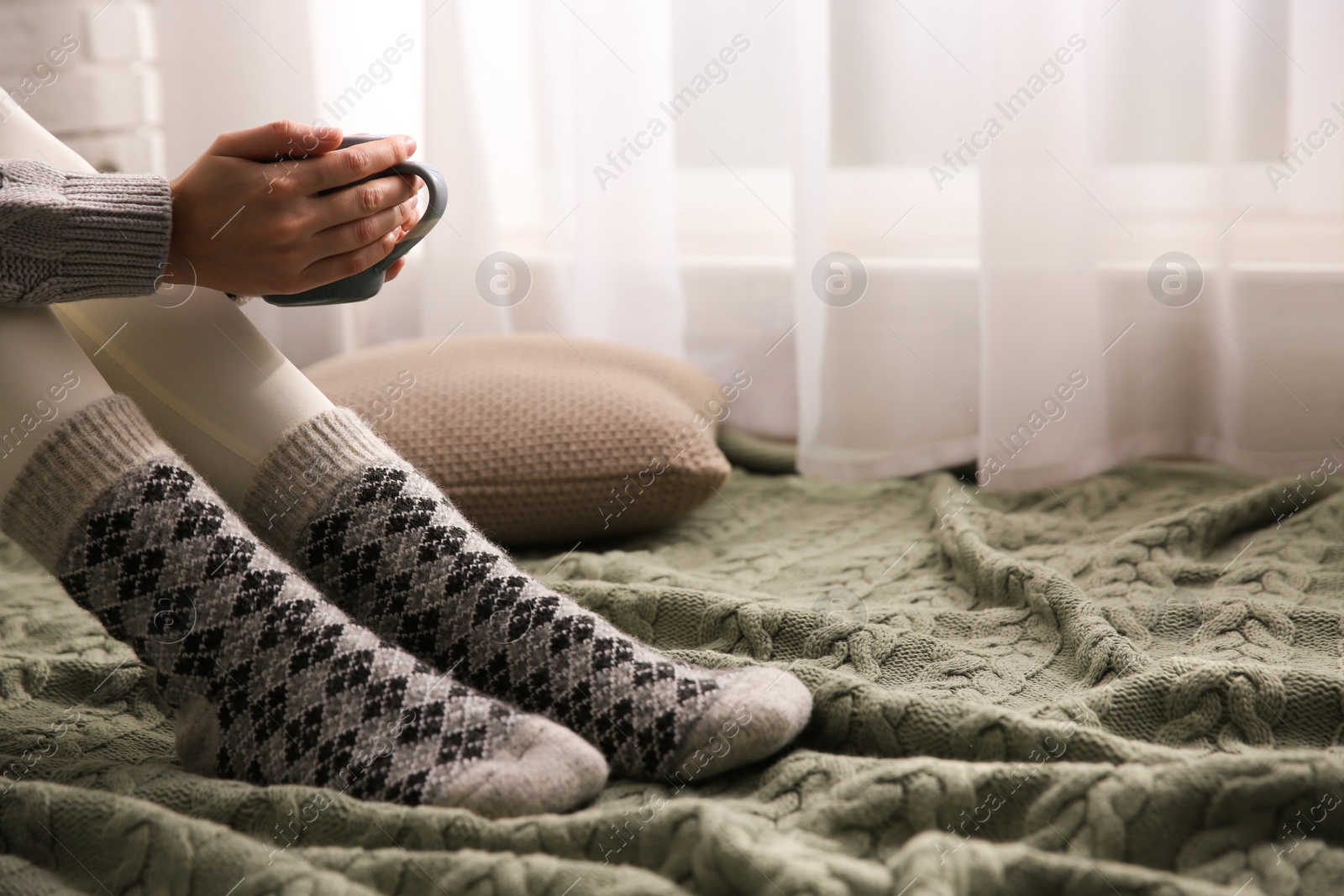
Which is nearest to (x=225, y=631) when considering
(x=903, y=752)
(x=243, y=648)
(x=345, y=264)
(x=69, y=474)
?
(x=243, y=648)

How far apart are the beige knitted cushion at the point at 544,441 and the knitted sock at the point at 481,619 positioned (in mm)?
294

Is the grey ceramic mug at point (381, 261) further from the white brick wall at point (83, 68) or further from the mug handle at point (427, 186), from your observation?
the white brick wall at point (83, 68)

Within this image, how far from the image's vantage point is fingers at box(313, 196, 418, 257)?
2.11 feet

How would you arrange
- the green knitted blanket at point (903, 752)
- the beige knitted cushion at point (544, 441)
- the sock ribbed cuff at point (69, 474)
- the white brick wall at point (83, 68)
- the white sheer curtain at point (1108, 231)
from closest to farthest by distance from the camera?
the green knitted blanket at point (903, 752) → the sock ribbed cuff at point (69, 474) → the beige knitted cushion at point (544, 441) → the white sheer curtain at point (1108, 231) → the white brick wall at point (83, 68)

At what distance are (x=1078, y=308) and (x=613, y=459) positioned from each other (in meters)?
0.50

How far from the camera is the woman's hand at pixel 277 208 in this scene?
2.03 feet

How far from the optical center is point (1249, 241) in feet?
3.58

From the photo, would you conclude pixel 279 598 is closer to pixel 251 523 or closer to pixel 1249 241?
pixel 251 523

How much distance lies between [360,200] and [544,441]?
1.18ft

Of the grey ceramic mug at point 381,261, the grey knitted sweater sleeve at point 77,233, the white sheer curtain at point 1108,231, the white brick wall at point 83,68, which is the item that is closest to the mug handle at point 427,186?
the grey ceramic mug at point 381,261

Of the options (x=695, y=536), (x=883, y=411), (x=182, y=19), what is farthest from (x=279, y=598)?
(x=182, y=19)

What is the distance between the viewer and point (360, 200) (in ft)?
2.10

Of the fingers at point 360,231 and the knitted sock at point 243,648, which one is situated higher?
the fingers at point 360,231

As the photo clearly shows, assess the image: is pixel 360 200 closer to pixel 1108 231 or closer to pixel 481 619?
pixel 481 619
